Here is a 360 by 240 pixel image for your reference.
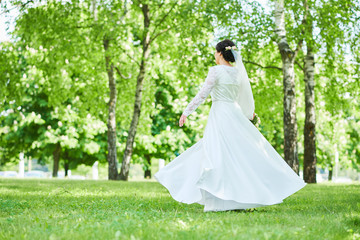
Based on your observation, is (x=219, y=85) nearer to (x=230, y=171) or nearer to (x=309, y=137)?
(x=230, y=171)

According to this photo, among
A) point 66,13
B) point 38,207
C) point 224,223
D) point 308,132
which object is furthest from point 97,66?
point 224,223

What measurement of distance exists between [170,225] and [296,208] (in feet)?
11.5

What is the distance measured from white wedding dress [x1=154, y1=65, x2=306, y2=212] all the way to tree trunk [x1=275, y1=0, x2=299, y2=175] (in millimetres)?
9452

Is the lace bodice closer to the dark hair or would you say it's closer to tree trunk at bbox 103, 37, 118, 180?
the dark hair

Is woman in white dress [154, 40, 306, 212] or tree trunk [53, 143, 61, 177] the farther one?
tree trunk [53, 143, 61, 177]

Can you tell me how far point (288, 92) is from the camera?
56.4 ft

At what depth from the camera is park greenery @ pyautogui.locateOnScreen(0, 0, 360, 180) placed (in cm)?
1705

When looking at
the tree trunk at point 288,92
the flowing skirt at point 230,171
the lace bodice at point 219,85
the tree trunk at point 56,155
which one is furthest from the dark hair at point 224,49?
the tree trunk at point 56,155

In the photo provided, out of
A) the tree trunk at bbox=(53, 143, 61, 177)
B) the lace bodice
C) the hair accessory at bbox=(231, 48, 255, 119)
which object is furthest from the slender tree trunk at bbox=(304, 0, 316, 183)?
the tree trunk at bbox=(53, 143, 61, 177)

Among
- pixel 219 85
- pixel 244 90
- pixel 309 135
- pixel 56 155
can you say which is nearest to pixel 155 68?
pixel 309 135

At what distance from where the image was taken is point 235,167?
712 cm

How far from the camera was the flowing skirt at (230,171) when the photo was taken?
695 centimetres

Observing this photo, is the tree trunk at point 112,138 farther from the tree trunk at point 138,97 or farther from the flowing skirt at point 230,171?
the flowing skirt at point 230,171

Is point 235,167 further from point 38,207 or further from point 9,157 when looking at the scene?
point 9,157
